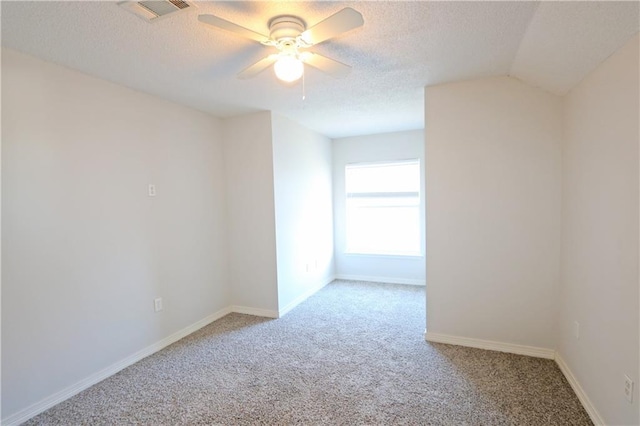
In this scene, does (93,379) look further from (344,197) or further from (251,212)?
(344,197)

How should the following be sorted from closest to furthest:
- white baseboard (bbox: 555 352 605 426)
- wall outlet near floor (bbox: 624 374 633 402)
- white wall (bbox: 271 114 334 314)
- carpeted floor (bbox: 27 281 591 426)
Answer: wall outlet near floor (bbox: 624 374 633 402) < white baseboard (bbox: 555 352 605 426) < carpeted floor (bbox: 27 281 591 426) < white wall (bbox: 271 114 334 314)

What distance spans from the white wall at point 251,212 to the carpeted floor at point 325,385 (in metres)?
0.58

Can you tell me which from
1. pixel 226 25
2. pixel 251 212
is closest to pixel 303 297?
pixel 251 212

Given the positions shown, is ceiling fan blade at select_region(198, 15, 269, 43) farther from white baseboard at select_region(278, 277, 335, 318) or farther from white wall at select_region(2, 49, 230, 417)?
white baseboard at select_region(278, 277, 335, 318)

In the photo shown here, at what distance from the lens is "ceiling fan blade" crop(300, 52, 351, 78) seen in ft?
6.11

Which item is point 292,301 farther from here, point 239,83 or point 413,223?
point 239,83

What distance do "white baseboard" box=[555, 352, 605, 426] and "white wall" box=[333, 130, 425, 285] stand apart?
2.38m

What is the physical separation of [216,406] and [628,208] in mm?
2612

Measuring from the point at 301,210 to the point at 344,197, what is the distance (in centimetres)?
116

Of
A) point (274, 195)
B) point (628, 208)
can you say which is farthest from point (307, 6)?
point (274, 195)

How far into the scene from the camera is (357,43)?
201 cm

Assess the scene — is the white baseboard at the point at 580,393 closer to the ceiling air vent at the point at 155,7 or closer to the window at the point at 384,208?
the window at the point at 384,208

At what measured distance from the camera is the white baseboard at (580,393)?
6.01 ft

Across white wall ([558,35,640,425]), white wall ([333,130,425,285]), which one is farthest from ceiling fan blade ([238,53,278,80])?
white wall ([333,130,425,285])
